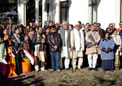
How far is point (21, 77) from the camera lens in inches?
378

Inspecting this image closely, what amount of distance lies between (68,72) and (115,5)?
6.28m

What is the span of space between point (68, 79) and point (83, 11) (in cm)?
905

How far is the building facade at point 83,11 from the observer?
15.2m

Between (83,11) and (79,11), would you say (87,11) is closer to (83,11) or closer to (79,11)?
(83,11)

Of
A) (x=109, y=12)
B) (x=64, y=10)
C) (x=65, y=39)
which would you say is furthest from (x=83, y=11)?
(x=65, y=39)

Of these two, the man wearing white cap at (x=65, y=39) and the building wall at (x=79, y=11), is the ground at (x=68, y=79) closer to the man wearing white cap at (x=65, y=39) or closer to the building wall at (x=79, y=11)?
the man wearing white cap at (x=65, y=39)

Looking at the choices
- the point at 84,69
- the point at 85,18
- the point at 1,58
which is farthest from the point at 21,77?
the point at 85,18

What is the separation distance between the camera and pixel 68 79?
362 inches

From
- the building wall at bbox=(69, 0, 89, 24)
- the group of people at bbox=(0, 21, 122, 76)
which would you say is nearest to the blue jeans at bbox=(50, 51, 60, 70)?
the group of people at bbox=(0, 21, 122, 76)

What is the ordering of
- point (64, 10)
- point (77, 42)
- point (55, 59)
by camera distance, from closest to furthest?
point (55, 59) < point (77, 42) < point (64, 10)

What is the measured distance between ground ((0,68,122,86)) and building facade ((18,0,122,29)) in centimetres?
540

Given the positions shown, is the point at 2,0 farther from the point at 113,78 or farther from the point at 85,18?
the point at 113,78

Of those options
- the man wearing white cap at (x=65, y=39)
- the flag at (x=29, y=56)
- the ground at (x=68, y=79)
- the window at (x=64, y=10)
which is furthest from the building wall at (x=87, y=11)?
the flag at (x=29, y=56)

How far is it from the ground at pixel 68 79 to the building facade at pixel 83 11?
540 cm
